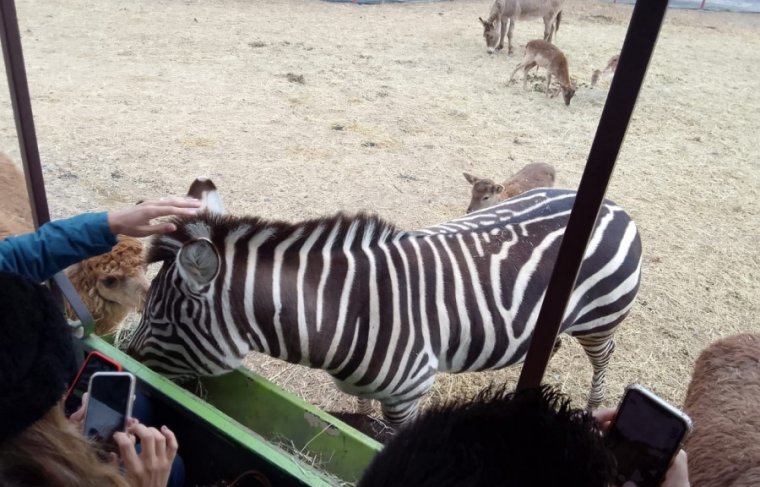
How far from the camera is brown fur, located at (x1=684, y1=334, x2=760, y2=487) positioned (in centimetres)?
210

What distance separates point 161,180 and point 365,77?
202 inches

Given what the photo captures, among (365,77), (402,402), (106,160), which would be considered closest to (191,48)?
(365,77)

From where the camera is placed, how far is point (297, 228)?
2508 mm

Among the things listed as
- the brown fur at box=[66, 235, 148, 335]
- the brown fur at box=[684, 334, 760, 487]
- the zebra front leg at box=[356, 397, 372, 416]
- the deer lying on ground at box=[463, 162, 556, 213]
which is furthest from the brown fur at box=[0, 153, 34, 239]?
the deer lying on ground at box=[463, 162, 556, 213]

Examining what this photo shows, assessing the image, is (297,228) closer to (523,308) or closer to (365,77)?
(523,308)

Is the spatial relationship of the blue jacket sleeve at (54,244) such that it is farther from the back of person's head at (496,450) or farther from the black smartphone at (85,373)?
the back of person's head at (496,450)

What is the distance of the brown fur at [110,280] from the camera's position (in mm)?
3248

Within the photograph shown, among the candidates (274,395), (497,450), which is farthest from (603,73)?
(497,450)

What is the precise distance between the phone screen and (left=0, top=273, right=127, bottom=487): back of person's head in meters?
0.56

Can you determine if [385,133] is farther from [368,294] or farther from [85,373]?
[85,373]

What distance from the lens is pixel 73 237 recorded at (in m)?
1.87

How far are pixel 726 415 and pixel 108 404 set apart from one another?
2.41m

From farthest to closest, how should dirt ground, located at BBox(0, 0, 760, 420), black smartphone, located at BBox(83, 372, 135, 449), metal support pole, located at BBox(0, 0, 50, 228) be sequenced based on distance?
dirt ground, located at BBox(0, 0, 760, 420)
metal support pole, located at BBox(0, 0, 50, 228)
black smartphone, located at BBox(83, 372, 135, 449)

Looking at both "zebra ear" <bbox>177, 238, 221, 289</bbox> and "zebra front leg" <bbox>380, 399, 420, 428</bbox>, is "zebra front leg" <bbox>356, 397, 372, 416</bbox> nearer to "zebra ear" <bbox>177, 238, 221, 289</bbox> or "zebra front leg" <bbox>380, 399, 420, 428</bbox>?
"zebra front leg" <bbox>380, 399, 420, 428</bbox>
